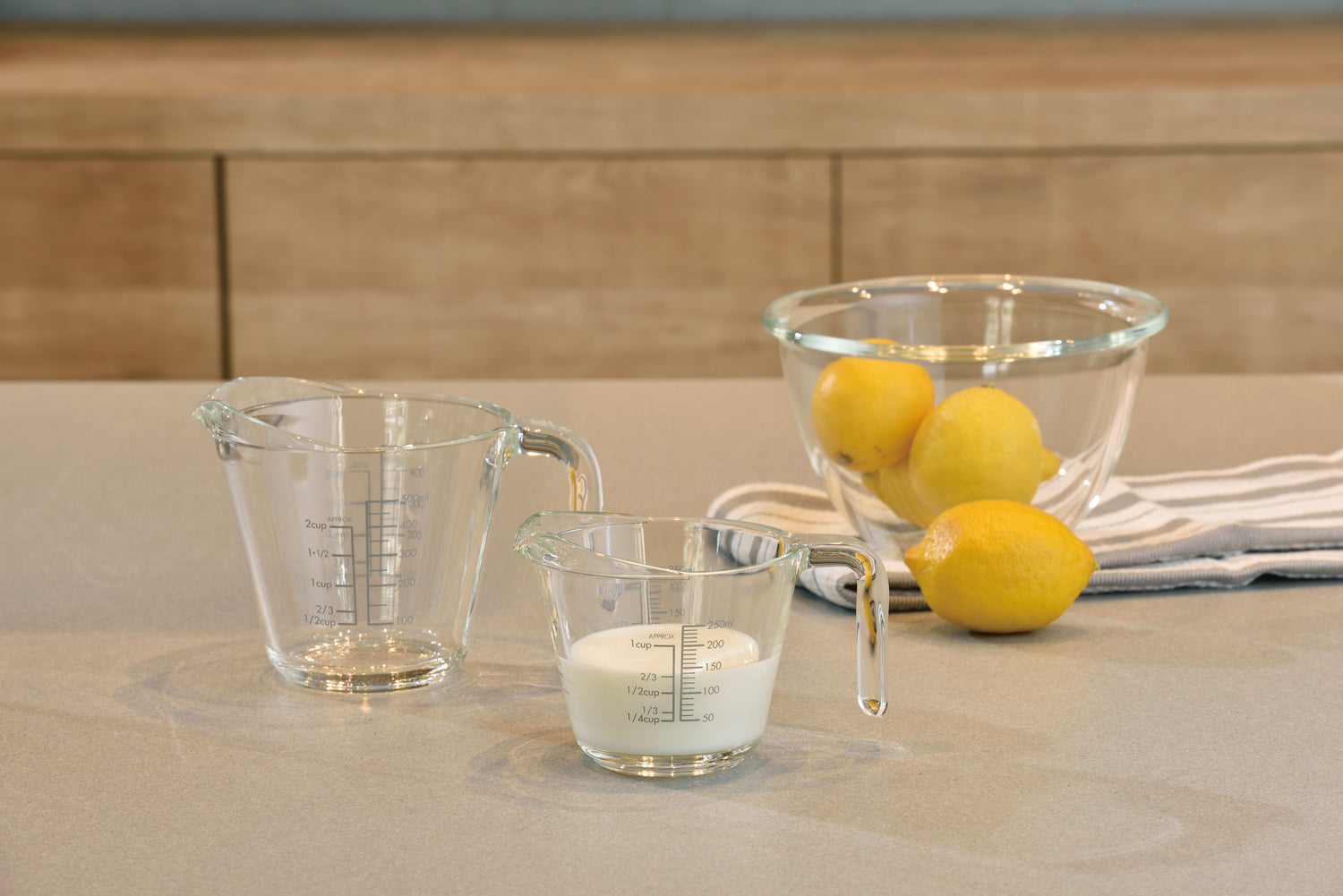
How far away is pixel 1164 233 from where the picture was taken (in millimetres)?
2234

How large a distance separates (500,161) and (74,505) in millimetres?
1386

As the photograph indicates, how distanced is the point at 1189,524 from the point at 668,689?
0.41m

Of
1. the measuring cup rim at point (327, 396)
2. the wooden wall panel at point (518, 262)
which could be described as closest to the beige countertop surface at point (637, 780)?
the measuring cup rim at point (327, 396)

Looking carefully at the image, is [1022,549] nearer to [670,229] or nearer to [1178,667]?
[1178,667]

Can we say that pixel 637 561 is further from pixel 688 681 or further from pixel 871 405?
pixel 871 405

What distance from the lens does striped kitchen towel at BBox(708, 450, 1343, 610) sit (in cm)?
76

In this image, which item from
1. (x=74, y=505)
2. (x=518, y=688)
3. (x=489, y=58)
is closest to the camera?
(x=518, y=688)

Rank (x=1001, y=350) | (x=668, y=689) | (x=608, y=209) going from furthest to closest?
1. (x=608, y=209)
2. (x=1001, y=350)
3. (x=668, y=689)

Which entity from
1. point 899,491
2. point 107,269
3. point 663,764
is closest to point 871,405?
point 899,491

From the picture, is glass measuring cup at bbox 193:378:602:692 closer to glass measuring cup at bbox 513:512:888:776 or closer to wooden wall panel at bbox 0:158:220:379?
glass measuring cup at bbox 513:512:888:776

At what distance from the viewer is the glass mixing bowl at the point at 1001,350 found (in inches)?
29.6

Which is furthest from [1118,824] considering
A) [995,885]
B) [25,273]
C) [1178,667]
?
[25,273]

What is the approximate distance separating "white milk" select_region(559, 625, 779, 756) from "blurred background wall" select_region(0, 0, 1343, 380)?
68.2 inches

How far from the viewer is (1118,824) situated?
497 mm
